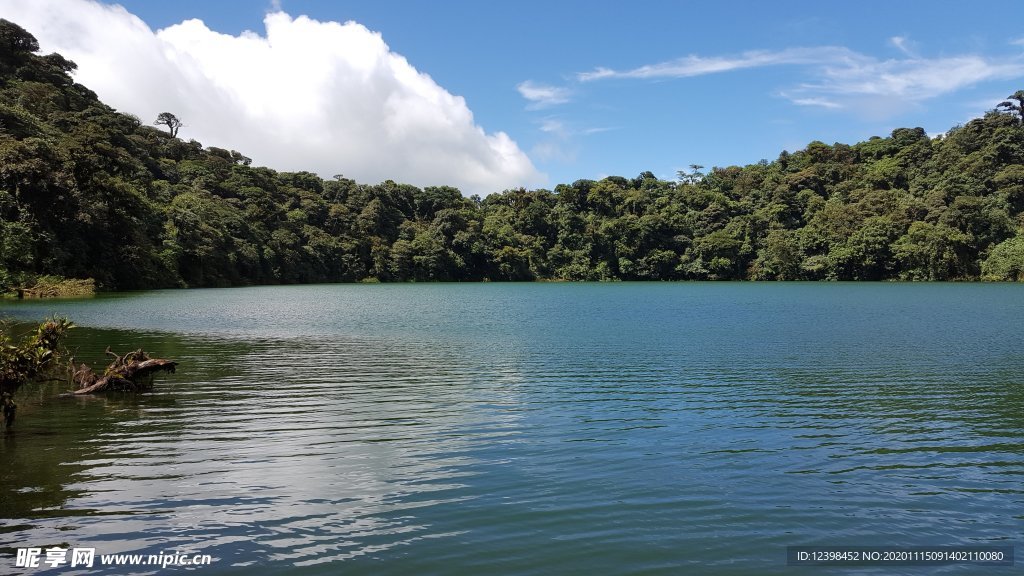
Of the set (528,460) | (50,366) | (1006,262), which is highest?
(1006,262)

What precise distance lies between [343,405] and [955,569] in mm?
10902

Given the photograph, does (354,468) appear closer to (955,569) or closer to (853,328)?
(955,569)

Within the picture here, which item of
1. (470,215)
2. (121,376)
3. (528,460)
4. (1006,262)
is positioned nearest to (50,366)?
(121,376)

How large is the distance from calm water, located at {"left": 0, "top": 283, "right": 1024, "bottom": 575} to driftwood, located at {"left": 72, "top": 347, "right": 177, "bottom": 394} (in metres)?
0.50

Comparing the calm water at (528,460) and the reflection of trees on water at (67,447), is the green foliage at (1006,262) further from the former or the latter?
the reflection of trees on water at (67,447)

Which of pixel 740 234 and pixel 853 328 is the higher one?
pixel 740 234

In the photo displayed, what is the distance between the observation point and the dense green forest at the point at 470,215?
59375mm

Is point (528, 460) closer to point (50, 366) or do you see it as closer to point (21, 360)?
point (21, 360)

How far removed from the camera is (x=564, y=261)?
12838 centimetres

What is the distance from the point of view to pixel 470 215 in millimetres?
135000

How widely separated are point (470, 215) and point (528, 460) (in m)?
127

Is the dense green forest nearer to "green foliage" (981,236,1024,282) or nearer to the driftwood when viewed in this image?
"green foliage" (981,236,1024,282)

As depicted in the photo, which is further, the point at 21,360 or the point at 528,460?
the point at 21,360

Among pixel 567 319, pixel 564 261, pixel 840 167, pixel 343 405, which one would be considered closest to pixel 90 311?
pixel 567 319
